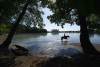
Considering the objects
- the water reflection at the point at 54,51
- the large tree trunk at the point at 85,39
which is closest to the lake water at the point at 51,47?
the water reflection at the point at 54,51

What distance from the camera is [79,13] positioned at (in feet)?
54.8

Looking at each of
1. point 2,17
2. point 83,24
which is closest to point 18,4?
point 2,17

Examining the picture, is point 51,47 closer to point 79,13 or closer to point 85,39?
point 85,39

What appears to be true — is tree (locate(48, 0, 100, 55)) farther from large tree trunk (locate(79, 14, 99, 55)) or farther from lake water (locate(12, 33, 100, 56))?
lake water (locate(12, 33, 100, 56))

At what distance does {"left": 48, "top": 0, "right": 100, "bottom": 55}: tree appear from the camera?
12.9 metres

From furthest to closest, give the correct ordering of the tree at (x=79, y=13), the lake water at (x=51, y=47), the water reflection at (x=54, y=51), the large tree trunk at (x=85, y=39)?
1. the lake water at (x=51, y=47)
2. the water reflection at (x=54, y=51)
3. the large tree trunk at (x=85, y=39)
4. the tree at (x=79, y=13)

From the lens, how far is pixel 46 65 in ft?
52.3

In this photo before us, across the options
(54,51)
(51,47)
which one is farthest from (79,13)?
(51,47)

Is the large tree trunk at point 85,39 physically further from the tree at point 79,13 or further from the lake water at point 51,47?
the lake water at point 51,47

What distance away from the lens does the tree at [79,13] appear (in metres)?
12.9

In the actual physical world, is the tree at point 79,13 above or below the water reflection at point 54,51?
above

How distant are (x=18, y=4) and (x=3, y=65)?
55.8ft

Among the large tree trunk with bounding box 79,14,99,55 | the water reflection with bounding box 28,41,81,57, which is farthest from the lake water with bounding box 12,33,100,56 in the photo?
the large tree trunk with bounding box 79,14,99,55

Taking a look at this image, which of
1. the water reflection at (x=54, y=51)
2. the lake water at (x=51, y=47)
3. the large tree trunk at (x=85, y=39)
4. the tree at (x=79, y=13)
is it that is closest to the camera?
the tree at (x=79, y=13)
